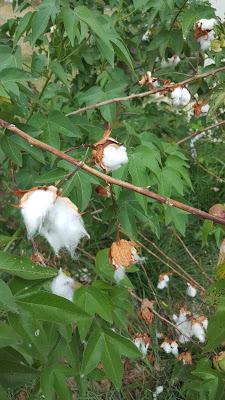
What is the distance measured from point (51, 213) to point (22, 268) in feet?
0.31

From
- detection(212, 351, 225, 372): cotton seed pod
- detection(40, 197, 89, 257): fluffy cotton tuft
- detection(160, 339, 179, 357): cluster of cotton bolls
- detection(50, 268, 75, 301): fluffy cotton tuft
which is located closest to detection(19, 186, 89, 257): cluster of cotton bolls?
detection(40, 197, 89, 257): fluffy cotton tuft

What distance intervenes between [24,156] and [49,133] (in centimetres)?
28

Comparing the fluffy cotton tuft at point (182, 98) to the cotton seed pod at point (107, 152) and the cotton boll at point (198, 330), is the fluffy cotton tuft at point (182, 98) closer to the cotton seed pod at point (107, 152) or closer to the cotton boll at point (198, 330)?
the cotton boll at point (198, 330)

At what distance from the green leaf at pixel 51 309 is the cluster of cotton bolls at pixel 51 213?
10 centimetres

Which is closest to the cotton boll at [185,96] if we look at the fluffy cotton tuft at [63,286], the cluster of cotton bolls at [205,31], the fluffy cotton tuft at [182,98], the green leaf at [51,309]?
the fluffy cotton tuft at [182,98]

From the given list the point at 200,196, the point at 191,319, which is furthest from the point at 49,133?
the point at 200,196

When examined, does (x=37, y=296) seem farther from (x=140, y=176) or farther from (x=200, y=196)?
(x=200, y=196)

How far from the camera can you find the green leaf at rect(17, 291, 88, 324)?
0.76m

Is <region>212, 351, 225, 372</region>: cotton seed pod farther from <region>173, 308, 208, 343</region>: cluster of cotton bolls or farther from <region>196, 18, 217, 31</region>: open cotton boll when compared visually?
<region>196, 18, 217, 31</region>: open cotton boll

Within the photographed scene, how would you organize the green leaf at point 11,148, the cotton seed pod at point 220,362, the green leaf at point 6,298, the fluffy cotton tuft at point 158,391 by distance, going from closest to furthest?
the green leaf at point 6,298, the cotton seed pod at point 220,362, the green leaf at point 11,148, the fluffy cotton tuft at point 158,391

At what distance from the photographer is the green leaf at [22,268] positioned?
745 millimetres

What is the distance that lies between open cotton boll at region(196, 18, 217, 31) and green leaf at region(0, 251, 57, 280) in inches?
42.6

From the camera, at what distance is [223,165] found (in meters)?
3.23

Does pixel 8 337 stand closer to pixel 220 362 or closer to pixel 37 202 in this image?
pixel 37 202
